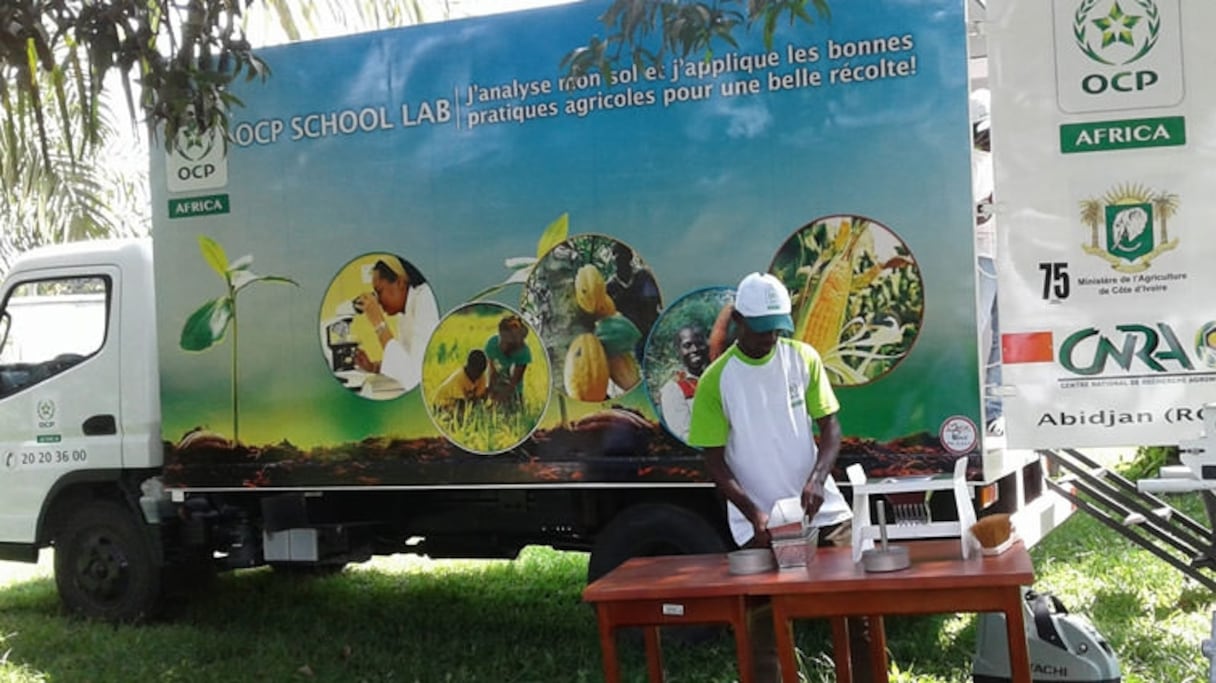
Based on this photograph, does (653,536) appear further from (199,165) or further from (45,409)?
(45,409)

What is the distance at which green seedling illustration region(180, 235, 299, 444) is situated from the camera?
23.7 feet

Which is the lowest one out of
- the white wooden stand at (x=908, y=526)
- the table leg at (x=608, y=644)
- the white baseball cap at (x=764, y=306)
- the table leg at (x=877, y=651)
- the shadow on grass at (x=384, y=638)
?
the shadow on grass at (x=384, y=638)

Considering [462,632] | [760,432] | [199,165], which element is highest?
[199,165]

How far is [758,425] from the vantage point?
516cm

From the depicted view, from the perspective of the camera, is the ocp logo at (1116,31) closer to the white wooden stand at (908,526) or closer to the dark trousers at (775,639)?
the white wooden stand at (908,526)

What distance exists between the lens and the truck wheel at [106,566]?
26.2ft

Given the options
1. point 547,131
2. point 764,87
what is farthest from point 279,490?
point 764,87

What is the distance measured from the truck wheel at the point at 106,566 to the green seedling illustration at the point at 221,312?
4.07ft

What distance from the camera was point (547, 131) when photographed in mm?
6566

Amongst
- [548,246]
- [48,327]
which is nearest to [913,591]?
[548,246]

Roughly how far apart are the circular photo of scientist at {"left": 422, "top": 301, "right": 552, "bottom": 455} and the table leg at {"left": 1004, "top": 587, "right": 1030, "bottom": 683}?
9.83 ft

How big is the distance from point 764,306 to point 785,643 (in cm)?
124

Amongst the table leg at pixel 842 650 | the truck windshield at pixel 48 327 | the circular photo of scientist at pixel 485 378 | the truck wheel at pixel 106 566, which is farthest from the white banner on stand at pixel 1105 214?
the truck windshield at pixel 48 327

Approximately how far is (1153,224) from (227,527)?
5.15 m
